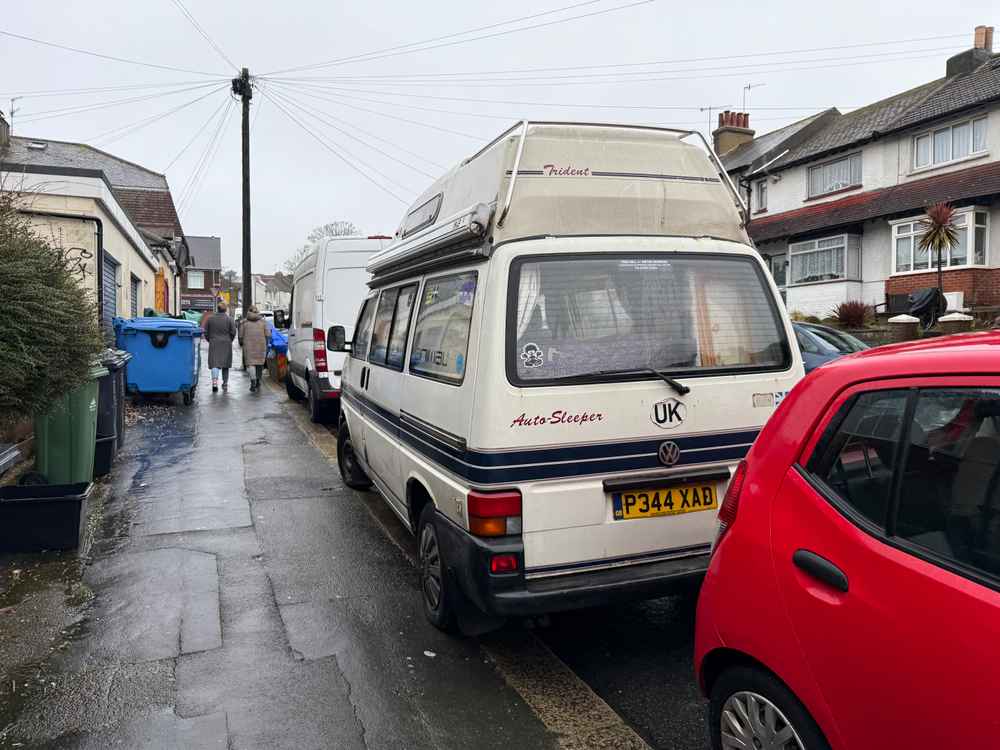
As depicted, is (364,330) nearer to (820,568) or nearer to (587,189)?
(587,189)

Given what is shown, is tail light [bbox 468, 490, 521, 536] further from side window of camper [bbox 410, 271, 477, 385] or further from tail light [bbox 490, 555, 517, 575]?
side window of camper [bbox 410, 271, 477, 385]

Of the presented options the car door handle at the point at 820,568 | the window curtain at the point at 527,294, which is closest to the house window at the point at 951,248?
the window curtain at the point at 527,294

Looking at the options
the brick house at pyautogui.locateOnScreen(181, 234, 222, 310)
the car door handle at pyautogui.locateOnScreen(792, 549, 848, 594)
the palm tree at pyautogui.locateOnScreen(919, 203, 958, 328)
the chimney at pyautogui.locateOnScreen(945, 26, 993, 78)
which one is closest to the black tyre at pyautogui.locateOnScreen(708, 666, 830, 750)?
the car door handle at pyautogui.locateOnScreen(792, 549, 848, 594)

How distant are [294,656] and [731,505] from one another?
2.33 metres

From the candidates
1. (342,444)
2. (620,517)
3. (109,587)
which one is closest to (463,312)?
(620,517)

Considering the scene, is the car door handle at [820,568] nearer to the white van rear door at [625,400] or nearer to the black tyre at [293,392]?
the white van rear door at [625,400]

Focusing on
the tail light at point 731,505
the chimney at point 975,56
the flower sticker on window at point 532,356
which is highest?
the chimney at point 975,56

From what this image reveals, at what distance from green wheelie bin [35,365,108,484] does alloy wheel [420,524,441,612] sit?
3344 millimetres

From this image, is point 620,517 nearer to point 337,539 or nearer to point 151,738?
point 151,738

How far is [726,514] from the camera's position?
102 inches

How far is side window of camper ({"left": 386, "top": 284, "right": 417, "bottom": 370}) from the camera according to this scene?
486 centimetres

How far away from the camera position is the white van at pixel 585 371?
132 inches

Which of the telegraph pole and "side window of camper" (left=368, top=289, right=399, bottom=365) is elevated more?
the telegraph pole

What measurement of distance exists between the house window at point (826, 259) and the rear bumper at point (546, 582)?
24989 mm
